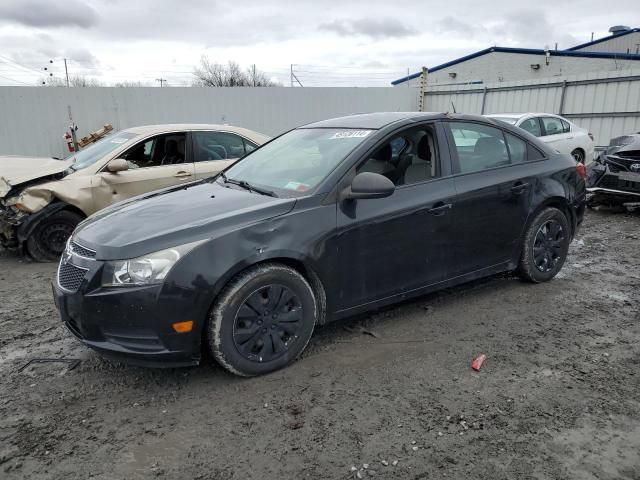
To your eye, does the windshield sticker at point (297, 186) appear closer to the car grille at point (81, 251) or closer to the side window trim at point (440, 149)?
the side window trim at point (440, 149)

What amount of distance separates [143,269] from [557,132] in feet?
36.2

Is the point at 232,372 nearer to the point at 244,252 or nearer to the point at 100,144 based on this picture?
the point at 244,252

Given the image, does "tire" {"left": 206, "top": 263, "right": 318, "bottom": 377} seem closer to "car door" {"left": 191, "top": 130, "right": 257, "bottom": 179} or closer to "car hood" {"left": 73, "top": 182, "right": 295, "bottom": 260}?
"car hood" {"left": 73, "top": 182, "right": 295, "bottom": 260}

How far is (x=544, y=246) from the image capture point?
4766mm

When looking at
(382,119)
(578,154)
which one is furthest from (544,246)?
(578,154)

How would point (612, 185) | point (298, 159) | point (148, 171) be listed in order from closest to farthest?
point (298, 159) < point (148, 171) < point (612, 185)

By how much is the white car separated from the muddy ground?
7391 millimetres

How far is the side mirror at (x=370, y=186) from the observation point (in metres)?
3.38

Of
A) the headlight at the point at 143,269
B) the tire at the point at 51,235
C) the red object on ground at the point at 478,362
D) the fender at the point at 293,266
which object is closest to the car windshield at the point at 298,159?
the fender at the point at 293,266

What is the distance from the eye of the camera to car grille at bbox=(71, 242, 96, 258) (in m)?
3.09

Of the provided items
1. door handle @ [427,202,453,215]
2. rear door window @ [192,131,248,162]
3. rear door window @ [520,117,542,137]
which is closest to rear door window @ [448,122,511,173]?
door handle @ [427,202,453,215]

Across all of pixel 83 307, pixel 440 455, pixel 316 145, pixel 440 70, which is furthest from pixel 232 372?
pixel 440 70

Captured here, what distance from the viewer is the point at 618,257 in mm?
5938

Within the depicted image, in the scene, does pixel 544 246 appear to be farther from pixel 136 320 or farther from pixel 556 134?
pixel 556 134
